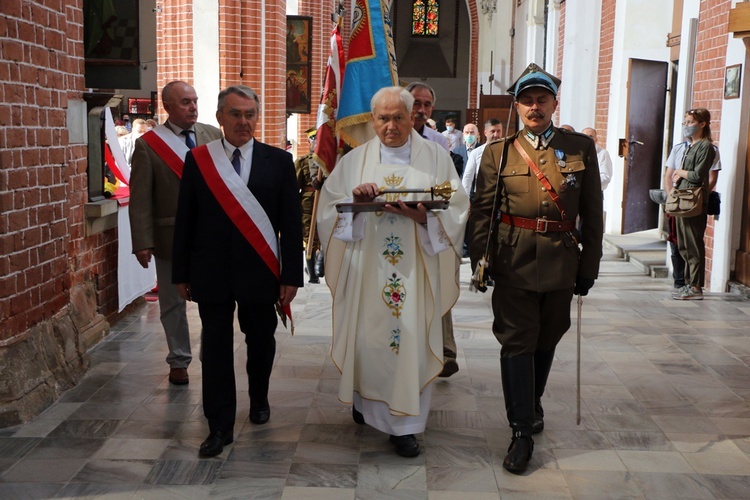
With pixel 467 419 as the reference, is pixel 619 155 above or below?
above

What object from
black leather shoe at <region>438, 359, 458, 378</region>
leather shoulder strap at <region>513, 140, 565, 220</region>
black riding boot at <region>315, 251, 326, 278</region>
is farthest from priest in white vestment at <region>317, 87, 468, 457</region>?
black riding boot at <region>315, 251, 326, 278</region>

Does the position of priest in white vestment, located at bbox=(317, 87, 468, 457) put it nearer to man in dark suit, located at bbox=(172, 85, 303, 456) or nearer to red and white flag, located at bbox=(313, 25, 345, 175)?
man in dark suit, located at bbox=(172, 85, 303, 456)

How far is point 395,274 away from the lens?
4496 mm

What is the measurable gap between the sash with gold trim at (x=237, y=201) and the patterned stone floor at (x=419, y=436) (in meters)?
0.99

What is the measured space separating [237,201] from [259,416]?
124 cm

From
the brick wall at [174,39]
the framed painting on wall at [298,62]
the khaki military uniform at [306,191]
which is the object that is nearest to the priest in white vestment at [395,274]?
the khaki military uniform at [306,191]

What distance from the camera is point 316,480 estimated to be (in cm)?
418

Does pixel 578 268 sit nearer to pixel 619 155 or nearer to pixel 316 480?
pixel 316 480

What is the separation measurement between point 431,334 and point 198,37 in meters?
8.32

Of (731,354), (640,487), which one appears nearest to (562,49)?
(731,354)

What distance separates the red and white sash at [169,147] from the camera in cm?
554

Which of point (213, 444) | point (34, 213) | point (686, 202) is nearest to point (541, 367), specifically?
point (213, 444)

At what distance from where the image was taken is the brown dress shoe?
5695mm

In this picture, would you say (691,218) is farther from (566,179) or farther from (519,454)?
(519,454)
